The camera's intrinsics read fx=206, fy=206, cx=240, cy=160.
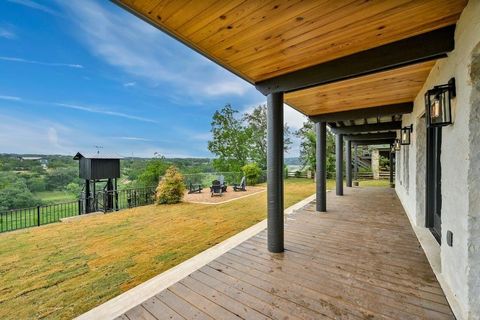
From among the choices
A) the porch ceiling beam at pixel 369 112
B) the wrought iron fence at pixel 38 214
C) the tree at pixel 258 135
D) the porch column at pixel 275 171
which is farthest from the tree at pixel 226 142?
the porch column at pixel 275 171

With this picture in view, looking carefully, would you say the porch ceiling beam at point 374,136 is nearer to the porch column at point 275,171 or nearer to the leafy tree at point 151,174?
the porch column at point 275,171

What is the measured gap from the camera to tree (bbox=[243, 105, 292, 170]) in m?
20.4

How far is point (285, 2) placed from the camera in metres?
1.57

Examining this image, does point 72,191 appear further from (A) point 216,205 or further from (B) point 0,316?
(B) point 0,316

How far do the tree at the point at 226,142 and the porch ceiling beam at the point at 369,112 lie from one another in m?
13.8

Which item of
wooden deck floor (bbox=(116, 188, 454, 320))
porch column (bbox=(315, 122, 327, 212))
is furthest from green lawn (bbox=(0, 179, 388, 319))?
porch column (bbox=(315, 122, 327, 212))

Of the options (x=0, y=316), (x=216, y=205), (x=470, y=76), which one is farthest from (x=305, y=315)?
(x=216, y=205)

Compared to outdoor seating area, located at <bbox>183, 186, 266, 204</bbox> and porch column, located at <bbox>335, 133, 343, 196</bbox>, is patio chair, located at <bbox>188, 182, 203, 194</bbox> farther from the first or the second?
porch column, located at <bbox>335, 133, 343, 196</bbox>

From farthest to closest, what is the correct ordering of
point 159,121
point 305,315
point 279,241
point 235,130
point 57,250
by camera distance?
point 159,121
point 235,130
point 57,250
point 279,241
point 305,315

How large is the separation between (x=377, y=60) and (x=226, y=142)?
17403 millimetres

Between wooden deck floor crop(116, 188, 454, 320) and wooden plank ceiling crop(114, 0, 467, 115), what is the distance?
263 cm

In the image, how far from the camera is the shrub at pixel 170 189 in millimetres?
8664

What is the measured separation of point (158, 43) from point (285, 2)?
1713cm

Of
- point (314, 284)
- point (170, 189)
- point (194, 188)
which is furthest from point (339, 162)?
point (194, 188)
